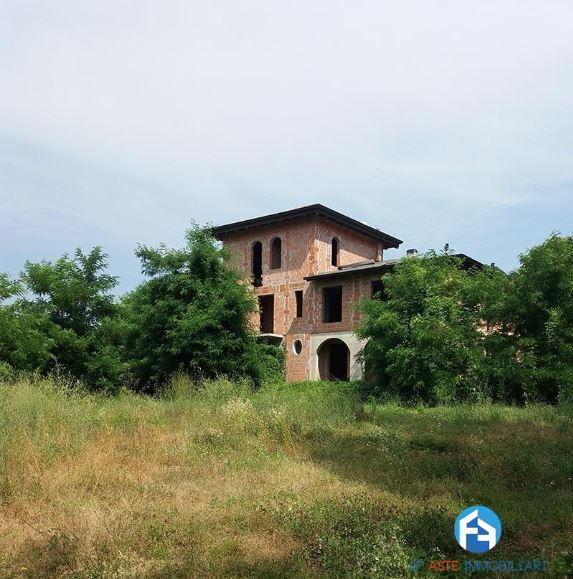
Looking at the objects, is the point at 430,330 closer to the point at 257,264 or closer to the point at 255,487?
the point at 255,487

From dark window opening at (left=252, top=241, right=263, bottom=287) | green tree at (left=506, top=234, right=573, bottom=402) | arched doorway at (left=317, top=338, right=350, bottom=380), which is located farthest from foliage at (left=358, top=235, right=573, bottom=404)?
dark window opening at (left=252, top=241, right=263, bottom=287)

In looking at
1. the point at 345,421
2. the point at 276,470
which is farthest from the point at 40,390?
the point at 345,421

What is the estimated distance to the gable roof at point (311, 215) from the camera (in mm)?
27812

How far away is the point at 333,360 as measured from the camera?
29.5m

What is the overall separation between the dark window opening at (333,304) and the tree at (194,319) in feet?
15.4

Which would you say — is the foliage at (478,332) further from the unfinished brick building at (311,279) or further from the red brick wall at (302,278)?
the red brick wall at (302,278)

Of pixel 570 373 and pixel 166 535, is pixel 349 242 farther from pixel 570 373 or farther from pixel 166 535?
pixel 166 535

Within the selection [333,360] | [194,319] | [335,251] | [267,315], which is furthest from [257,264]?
[194,319]

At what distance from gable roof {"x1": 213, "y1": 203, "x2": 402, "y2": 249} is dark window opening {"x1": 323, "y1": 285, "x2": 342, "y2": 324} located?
345cm

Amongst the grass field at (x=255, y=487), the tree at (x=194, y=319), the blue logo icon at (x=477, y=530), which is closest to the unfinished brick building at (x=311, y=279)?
the tree at (x=194, y=319)

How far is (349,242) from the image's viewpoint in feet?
98.9

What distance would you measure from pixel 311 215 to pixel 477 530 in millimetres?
23016

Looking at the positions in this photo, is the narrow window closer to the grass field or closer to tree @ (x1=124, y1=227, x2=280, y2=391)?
tree @ (x1=124, y1=227, x2=280, y2=391)

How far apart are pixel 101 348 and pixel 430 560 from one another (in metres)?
20.6
